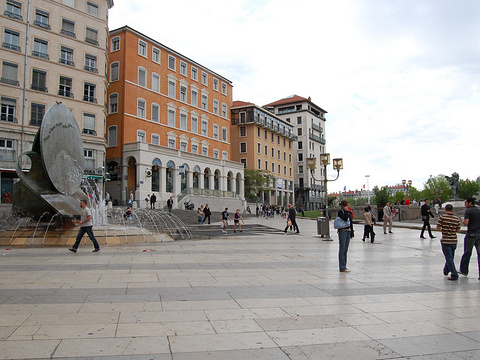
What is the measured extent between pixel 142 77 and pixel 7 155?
18269 mm

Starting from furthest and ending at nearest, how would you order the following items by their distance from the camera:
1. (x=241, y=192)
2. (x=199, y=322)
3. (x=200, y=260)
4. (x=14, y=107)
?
(x=241, y=192)
(x=14, y=107)
(x=200, y=260)
(x=199, y=322)

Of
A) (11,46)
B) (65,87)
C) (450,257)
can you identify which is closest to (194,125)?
(65,87)

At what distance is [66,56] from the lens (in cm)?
3575

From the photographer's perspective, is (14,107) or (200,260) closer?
(200,260)

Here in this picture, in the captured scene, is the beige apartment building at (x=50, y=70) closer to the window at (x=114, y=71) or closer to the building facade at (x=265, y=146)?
the window at (x=114, y=71)

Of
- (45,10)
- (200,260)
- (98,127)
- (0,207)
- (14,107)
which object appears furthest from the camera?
(98,127)

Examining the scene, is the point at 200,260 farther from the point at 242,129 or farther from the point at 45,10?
the point at 242,129

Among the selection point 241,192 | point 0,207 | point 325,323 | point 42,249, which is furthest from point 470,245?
point 241,192

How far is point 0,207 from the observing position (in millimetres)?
25781

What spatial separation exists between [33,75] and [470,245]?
3583 centimetres

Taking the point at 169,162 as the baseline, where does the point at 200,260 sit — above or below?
below

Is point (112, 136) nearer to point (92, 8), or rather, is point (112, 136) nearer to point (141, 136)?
point (141, 136)

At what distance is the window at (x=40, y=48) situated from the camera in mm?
33312

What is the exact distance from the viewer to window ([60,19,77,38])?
3552cm
